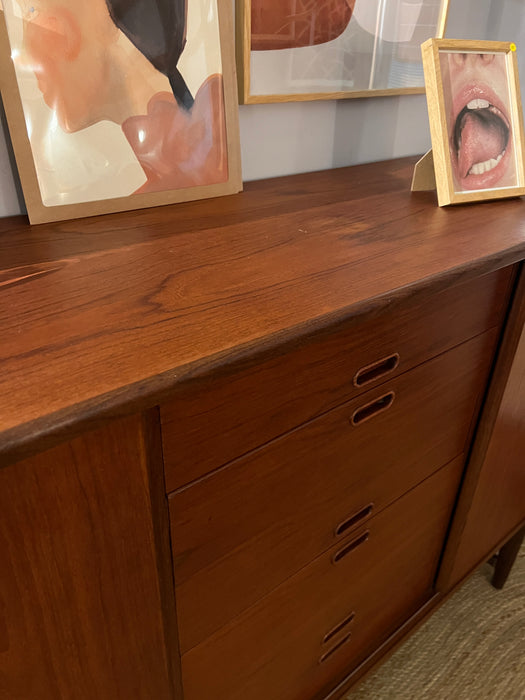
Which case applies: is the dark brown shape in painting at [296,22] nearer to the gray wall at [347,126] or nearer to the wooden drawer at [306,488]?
the gray wall at [347,126]

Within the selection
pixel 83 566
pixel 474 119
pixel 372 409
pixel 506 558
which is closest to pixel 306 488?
pixel 372 409

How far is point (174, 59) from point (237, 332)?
0.51 m

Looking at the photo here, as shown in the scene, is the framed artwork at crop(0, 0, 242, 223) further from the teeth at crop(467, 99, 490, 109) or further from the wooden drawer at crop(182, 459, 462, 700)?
the wooden drawer at crop(182, 459, 462, 700)

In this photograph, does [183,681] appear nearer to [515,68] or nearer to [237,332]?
[237,332]

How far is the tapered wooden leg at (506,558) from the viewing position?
1345mm

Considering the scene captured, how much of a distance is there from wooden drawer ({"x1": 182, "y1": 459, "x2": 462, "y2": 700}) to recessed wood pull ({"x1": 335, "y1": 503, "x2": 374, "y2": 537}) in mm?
26

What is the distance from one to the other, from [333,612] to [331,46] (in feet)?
3.30

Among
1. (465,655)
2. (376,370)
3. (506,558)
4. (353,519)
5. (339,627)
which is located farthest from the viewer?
(506,558)

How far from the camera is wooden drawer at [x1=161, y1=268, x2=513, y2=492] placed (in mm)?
522

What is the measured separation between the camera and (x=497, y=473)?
1089 mm

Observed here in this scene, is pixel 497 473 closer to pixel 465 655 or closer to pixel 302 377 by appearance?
pixel 465 655

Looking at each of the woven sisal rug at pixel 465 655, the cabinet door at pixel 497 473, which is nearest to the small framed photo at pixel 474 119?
the cabinet door at pixel 497 473

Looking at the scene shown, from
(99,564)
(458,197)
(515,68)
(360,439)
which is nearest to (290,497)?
(360,439)

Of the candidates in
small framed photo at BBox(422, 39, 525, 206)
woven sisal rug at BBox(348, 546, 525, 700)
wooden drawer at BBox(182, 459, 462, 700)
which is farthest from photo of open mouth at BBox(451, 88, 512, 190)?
woven sisal rug at BBox(348, 546, 525, 700)
